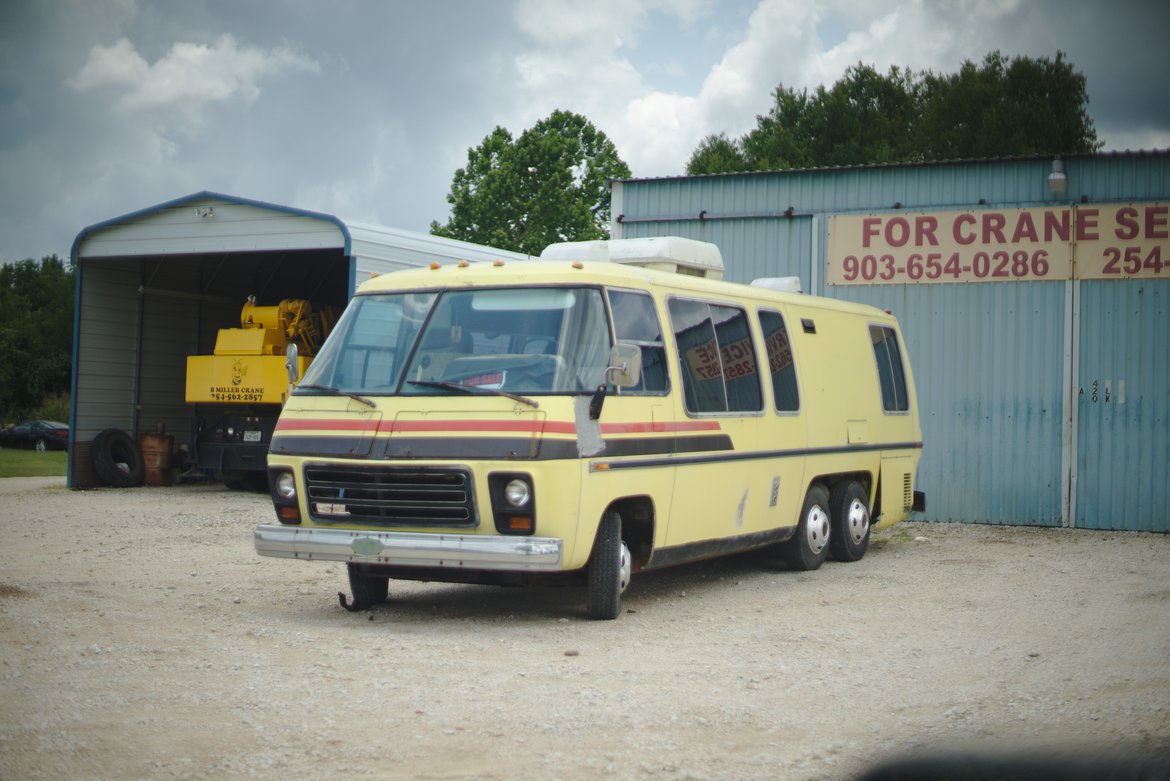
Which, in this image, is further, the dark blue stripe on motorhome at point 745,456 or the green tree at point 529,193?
the green tree at point 529,193

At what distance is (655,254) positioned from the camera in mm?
11180

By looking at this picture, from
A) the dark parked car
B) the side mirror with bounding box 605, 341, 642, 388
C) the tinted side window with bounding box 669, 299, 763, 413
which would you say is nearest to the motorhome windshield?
the side mirror with bounding box 605, 341, 642, 388

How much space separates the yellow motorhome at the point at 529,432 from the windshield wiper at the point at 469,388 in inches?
0.6

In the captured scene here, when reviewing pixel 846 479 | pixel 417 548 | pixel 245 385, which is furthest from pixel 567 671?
pixel 245 385

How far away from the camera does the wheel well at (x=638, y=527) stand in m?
9.23

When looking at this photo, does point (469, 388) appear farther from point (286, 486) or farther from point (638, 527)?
point (638, 527)

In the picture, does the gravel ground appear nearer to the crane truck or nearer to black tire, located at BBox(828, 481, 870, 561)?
black tire, located at BBox(828, 481, 870, 561)

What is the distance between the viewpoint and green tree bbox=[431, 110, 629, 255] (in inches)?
2031

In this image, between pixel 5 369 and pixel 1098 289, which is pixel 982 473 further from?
pixel 5 369

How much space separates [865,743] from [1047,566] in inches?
295

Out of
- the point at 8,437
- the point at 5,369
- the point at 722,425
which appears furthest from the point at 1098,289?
the point at 5,369

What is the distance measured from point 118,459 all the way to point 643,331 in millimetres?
14709

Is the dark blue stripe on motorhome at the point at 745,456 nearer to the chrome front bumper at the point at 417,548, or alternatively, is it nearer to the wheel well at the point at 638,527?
the wheel well at the point at 638,527

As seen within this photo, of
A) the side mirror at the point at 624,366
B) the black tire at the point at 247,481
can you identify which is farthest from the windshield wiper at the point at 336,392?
the black tire at the point at 247,481
